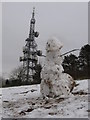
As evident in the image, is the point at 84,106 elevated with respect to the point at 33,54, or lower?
lower

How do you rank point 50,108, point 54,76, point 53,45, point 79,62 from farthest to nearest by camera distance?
point 79,62, point 53,45, point 54,76, point 50,108

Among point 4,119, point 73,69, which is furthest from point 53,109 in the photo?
point 73,69

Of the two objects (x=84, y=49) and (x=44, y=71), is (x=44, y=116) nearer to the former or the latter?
(x=44, y=71)

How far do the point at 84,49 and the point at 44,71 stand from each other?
26441mm

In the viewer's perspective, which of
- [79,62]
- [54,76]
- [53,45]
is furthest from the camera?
[79,62]

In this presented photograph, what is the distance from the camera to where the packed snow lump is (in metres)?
12.4

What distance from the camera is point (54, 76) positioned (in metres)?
12.4

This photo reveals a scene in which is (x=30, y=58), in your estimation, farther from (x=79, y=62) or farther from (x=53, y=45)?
(x=53, y=45)

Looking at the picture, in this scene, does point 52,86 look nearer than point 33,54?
Yes

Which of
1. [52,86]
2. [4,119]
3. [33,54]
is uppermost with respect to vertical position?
[33,54]

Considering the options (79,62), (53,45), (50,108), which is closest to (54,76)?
(53,45)

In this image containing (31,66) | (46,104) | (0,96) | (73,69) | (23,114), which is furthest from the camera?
Result: (31,66)

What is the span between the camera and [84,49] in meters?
38.6

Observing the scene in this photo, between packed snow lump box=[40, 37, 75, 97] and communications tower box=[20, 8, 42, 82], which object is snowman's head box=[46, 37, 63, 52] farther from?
communications tower box=[20, 8, 42, 82]
